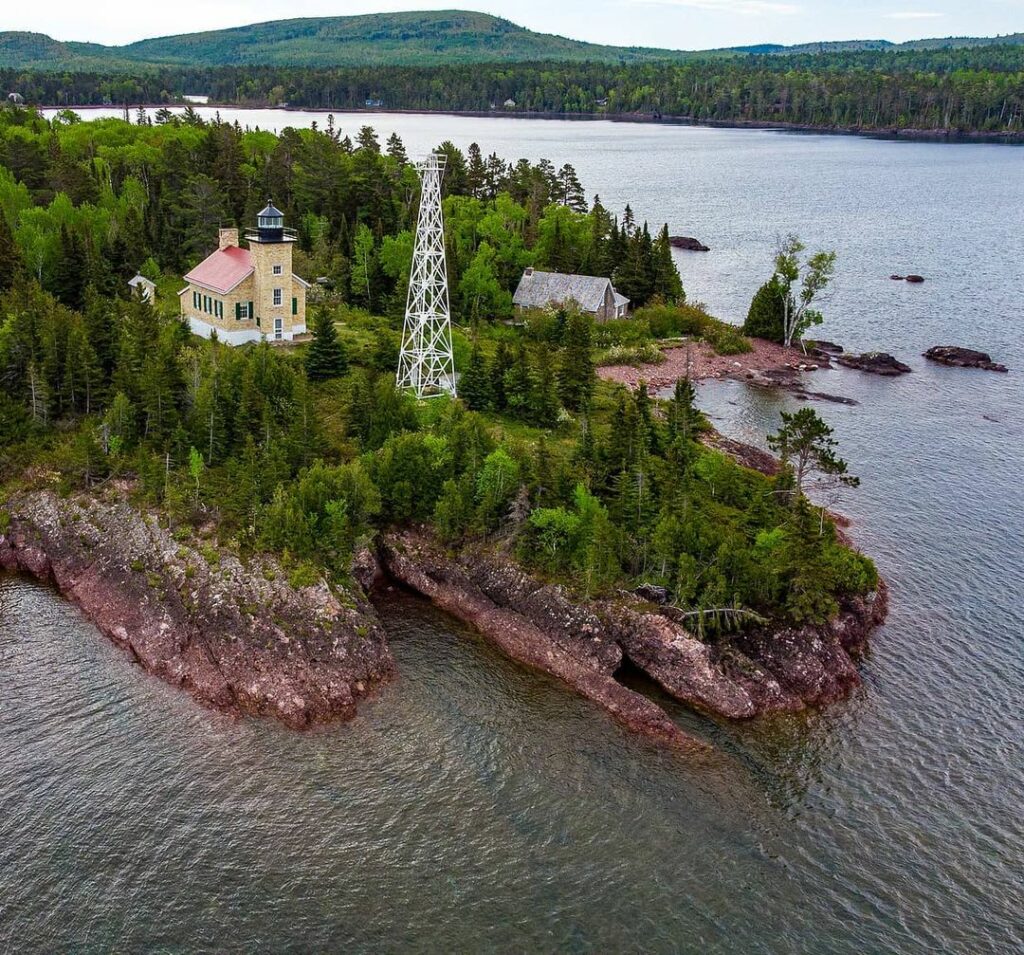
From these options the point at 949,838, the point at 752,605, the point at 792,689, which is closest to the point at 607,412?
the point at 752,605

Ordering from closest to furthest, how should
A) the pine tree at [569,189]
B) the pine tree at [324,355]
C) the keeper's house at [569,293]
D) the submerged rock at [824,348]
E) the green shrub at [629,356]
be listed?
the pine tree at [324,355], the green shrub at [629,356], the keeper's house at [569,293], the submerged rock at [824,348], the pine tree at [569,189]

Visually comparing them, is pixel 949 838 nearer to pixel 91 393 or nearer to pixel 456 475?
pixel 456 475

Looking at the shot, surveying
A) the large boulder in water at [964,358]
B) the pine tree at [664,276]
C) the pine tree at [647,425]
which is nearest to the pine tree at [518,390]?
the pine tree at [647,425]

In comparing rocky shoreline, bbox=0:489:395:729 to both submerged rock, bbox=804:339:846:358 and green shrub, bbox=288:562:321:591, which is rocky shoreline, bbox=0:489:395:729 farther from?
submerged rock, bbox=804:339:846:358

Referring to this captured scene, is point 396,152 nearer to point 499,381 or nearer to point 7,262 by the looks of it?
point 7,262

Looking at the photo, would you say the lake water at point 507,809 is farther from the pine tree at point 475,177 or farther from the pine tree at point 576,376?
the pine tree at point 475,177
